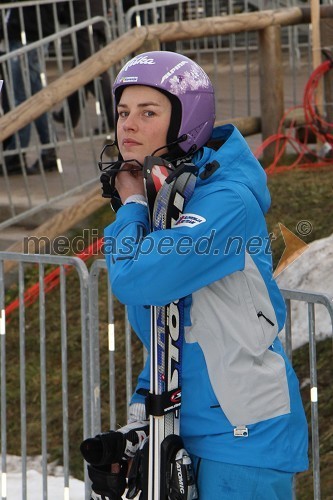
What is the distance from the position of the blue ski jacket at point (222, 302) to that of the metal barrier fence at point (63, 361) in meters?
0.63

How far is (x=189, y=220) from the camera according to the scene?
304 centimetres

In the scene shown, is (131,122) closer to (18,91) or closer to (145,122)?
(145,122)

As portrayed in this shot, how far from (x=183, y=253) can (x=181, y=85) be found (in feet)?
1.65

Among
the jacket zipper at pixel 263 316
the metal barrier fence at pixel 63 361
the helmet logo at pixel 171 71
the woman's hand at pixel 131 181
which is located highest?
the helmet logo at pixel 171 71

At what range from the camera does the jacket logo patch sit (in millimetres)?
3021

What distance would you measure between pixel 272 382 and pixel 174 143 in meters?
0.71

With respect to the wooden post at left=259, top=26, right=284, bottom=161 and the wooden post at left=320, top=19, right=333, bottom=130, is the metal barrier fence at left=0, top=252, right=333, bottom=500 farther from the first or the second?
the wooden post at left=320, top=19, right=333, bottom=130

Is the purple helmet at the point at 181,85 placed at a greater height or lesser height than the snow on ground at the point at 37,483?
greater

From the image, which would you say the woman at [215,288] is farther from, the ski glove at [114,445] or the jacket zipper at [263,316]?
the ski glove at [114,445]

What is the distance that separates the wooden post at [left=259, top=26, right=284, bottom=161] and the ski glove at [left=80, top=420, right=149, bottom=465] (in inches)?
206

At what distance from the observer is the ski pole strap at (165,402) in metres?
3.11

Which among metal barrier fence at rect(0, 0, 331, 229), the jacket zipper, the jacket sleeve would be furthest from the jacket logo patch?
metal barrier fence at rect(0, 0, 331, 229)

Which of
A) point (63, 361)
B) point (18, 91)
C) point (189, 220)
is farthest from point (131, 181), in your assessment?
point (18, 91)

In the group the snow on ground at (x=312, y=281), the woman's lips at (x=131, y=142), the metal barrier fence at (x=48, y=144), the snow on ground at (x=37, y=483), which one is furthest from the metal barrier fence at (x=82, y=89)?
the woman's lips at (x=131, y=142)
